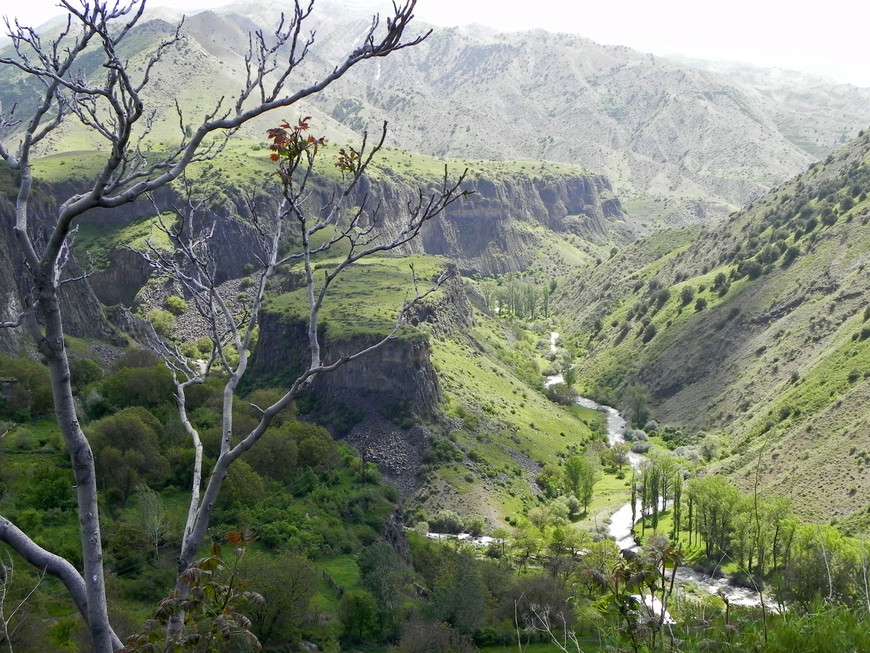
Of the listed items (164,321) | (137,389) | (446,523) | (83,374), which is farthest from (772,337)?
(164,321)

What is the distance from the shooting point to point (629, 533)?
68.1 m

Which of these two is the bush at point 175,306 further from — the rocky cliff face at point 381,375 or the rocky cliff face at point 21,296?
the rocky cliff face at point 381,375

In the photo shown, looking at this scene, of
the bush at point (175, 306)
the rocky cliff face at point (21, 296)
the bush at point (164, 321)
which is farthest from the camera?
the bush at point (175, 306)

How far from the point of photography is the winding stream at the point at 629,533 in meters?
52.4

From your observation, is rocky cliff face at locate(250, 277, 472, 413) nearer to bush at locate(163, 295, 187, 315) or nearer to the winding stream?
the winding stream

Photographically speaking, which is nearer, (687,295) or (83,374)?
(83,374)

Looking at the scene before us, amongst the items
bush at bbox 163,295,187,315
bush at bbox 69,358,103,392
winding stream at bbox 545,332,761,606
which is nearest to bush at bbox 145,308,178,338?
bush at bbox 163,295,187,315

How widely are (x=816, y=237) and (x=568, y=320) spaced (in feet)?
198

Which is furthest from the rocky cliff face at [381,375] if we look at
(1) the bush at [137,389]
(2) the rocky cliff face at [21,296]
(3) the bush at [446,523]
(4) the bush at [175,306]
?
(4) the bush at [175,306]

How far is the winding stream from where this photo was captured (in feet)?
172

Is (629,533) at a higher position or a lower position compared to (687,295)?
lower

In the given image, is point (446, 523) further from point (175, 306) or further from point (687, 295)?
point (687, 295)

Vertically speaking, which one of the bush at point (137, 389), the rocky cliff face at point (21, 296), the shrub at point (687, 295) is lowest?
the bush at point (137, 389)

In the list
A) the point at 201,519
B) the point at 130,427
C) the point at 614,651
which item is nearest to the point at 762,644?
the point at 614,651
